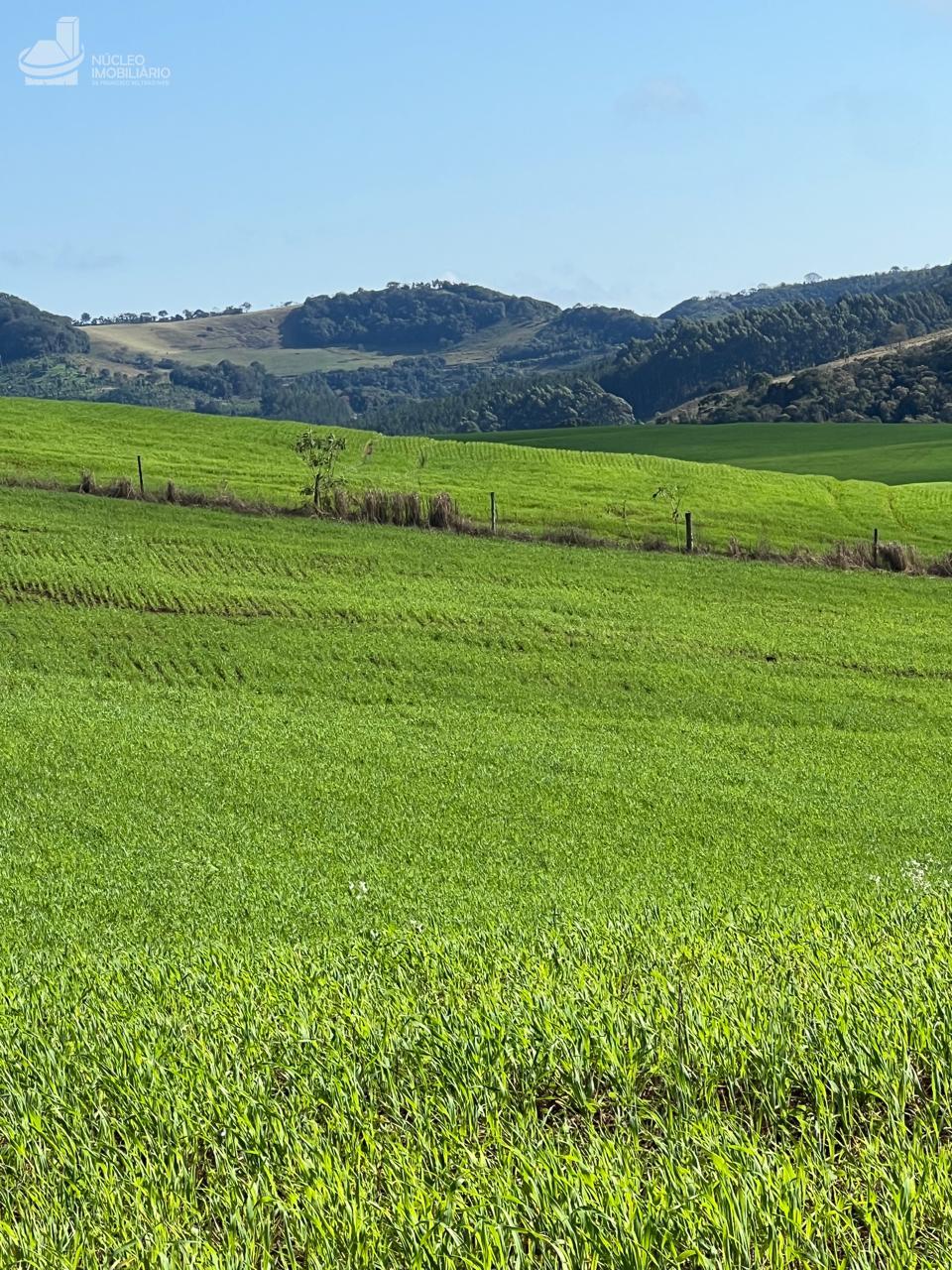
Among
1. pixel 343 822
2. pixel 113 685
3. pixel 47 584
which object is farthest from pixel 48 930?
pixel 47 584

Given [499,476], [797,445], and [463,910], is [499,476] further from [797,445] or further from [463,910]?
[463,910]

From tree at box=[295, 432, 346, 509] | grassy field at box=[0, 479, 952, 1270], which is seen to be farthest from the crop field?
grassy field at box=[0, 479, 952, 1270]

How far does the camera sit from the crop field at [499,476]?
5912 centimetres

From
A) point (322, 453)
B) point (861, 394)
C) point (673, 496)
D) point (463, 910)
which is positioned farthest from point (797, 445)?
point (463, 910)

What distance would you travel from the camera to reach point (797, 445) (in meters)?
104

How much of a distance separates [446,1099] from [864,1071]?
2.07 meters

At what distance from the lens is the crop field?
59125 mm

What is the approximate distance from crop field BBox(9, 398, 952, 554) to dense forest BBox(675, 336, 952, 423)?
80.0 m

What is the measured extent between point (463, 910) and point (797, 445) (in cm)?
9609

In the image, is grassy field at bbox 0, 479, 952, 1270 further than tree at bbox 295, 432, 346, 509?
No

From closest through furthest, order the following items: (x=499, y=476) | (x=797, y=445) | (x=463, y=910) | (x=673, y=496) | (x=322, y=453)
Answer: (x=463, y=910) → (x=322, y=453) → (x=673, y=496) → (x=499, y=476) → (x=797, y=445)

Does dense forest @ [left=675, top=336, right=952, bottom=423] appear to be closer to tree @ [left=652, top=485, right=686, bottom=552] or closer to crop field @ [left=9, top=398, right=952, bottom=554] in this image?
crop field @ [left=9, top=398, right=952, bottom=554]

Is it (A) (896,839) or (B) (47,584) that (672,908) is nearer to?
(A) (896,839)

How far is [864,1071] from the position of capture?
5891mm
